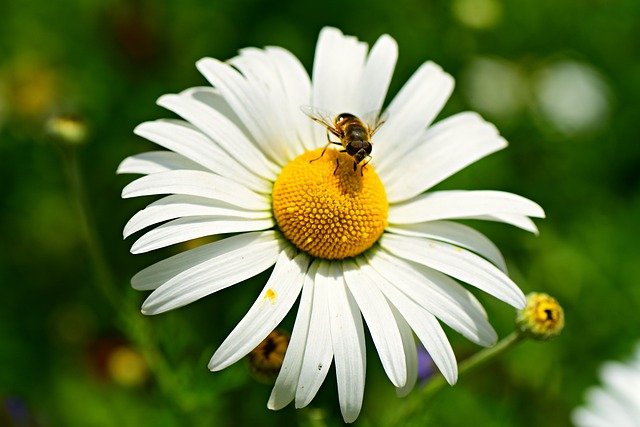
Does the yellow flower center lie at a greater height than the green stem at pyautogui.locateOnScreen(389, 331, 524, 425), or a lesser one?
greater

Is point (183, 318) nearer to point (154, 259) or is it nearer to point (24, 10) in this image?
point (154, 259)

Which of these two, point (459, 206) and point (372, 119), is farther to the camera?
point (372, 119)

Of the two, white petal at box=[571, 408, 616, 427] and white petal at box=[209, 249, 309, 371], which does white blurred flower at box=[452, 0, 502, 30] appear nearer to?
white petal at box=[571, 408, 616, 427]

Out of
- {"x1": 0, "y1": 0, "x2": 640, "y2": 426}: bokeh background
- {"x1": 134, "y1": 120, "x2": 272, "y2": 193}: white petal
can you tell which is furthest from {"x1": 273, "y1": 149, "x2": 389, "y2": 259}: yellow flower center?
{"x1": 0, "y1": 0, "x2": 640, "y2": 426}: bokeh background

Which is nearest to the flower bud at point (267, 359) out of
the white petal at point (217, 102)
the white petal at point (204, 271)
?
the white petal at point (204, 271)

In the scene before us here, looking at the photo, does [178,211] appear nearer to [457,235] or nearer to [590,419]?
[457,235]

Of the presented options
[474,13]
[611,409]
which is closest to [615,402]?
[611,409]
